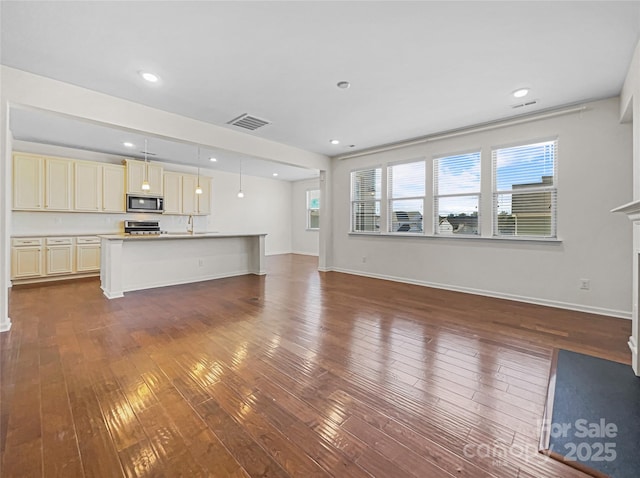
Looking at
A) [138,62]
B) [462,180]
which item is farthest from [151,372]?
[462,180]

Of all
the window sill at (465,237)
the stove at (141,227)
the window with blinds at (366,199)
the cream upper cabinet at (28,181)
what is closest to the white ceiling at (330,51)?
the window sill at (465,237)

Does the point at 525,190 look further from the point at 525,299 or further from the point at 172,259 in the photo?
the point at 172,259

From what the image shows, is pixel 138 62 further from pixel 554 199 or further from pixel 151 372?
pixel 554 199

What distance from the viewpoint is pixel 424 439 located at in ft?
5.04

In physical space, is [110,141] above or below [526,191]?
above

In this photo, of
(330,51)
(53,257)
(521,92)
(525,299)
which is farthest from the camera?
(53,257)

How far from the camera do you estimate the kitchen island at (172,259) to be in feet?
14.8

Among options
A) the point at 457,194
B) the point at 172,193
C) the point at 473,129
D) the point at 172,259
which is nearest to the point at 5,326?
the point at 172,259

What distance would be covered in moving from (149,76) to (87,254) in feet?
15.6

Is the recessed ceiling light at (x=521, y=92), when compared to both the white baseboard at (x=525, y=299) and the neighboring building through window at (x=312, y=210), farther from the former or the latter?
the neighboring building through window at (x=312, y=210)

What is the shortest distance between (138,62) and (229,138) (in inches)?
78.0

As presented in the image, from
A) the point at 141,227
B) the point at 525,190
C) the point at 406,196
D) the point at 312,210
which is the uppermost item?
the point at 312,210

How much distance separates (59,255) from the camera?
564 cm

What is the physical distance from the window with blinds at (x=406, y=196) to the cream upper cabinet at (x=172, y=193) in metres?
5.41
